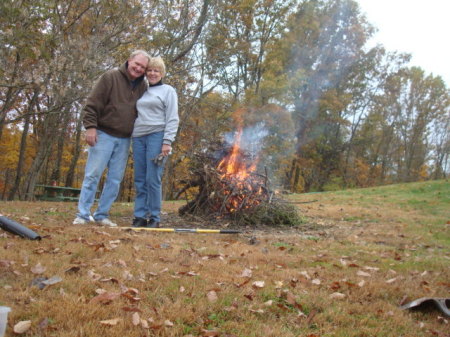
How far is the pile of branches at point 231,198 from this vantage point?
20.1 feet

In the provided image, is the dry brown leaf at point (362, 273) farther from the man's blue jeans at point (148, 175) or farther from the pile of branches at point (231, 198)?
the pile of branches at point (231, 198)

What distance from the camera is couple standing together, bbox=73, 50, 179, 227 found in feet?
15.1

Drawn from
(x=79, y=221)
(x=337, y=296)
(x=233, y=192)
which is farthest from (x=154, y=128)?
(x=337, y=296)

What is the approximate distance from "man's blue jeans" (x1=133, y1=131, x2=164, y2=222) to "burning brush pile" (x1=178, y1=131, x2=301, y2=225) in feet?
4.61

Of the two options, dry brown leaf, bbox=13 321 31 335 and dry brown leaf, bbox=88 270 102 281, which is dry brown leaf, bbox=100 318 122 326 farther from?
dry brown leaf, bbox=88 270 102 281

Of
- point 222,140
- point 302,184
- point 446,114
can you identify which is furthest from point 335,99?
point 222,140

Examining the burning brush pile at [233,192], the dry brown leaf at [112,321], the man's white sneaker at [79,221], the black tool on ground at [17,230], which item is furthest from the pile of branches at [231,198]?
the dry brown leaf at [112,321]

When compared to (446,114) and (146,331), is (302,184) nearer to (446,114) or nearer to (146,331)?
(446,114)

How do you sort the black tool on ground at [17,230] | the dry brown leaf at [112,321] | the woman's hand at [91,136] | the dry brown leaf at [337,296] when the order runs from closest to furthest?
the dry brown leaf at [112,321] → the dry brown leaf at [337,296] → the black tool on ground at [17,230] → the woman's hand at [91,136]

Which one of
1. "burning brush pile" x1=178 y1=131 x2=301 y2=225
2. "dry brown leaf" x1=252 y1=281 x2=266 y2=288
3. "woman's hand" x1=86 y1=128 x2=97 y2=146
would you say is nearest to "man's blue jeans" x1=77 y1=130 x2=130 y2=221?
"woman's hand" x1=86 y1=128 x2=97 y2=146

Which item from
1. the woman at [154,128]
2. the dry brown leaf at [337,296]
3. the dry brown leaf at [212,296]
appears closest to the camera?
the dry brown leaf at [212,296]

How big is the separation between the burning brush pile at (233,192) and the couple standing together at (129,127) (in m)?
1.49

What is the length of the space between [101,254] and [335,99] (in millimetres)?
23332

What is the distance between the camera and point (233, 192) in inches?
240
